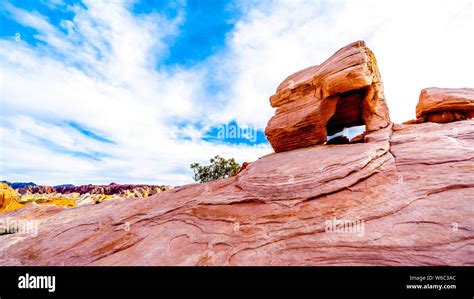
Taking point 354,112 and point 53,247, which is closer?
Answer: point 53,247

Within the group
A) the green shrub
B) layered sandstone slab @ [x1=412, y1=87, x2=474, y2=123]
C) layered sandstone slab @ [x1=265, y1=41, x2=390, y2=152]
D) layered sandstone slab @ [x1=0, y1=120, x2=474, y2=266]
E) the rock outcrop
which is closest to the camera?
layered sandstone slab @ [x1=0, y1=120, x2=474, y2=266]

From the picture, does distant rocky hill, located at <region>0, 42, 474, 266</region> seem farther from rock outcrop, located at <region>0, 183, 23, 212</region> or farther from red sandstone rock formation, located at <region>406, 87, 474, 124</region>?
rock outcrop, located at <region>0, 183, 23, 212</region>

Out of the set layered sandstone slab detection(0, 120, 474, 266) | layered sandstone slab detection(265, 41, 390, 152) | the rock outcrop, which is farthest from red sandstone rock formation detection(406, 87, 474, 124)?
the rock outcrop

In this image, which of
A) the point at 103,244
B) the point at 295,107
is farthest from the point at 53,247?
the point at 295,107

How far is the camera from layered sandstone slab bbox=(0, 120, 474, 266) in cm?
657

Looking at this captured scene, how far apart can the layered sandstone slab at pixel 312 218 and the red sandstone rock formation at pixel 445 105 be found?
5.31 meters

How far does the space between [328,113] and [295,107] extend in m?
2.81

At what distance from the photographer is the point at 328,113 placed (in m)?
16.5

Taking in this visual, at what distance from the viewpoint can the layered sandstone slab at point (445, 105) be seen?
55.7ft

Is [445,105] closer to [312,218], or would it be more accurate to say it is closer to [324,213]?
[324,213]

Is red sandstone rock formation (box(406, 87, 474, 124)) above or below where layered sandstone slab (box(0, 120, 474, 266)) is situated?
above

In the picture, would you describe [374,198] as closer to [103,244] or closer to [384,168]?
[384,168]

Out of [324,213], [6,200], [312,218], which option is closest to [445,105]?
[324,213]
